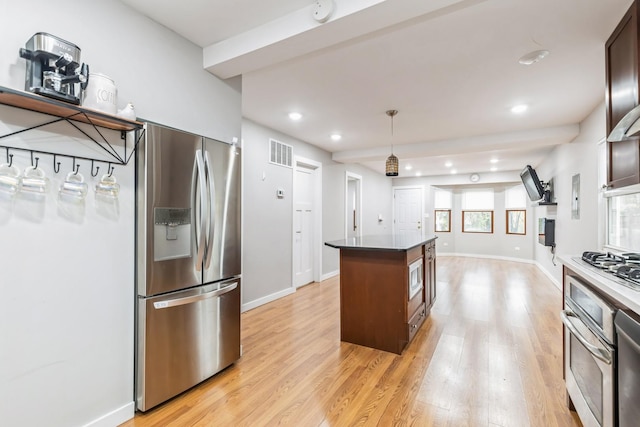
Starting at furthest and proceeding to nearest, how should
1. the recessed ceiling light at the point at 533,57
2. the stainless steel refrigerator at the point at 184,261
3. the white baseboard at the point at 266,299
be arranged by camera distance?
the white baseboard at the point at 266,299 → the recessed ceiling light at the point at 533,57 → the stainless steel refrigerator at the point at 184,261

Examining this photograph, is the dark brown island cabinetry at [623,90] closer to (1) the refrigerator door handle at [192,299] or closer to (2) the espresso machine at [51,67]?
(1) the refrigerator door handle at [192,299]

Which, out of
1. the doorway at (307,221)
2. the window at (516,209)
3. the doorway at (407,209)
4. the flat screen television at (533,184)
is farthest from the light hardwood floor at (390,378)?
the doorway at (407,209)

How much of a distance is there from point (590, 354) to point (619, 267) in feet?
1.54

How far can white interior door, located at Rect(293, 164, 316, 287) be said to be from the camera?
203 inches

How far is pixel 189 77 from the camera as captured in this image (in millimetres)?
2236

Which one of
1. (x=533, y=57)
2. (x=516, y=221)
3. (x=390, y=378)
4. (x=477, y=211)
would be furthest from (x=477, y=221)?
(x=390, y=378)

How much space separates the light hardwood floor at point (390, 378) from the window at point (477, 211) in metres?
5.36

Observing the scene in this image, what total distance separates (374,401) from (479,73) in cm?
279

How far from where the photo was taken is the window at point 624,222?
9.32 feet

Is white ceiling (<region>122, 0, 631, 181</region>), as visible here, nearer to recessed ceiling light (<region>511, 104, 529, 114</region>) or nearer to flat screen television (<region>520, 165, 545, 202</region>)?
recessed ceiling light (<region>511, 104, 529, 114</region>)

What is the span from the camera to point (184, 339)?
2.05 meters

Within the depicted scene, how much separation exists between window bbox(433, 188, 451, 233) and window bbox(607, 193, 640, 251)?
6126mm

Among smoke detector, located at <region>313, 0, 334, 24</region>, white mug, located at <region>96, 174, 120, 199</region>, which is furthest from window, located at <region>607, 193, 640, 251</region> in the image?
white mug, located at <region>96, 174, 120, 199</region>

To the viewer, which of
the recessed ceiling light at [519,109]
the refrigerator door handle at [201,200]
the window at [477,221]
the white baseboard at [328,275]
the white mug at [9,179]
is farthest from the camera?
the window at [477,221]
